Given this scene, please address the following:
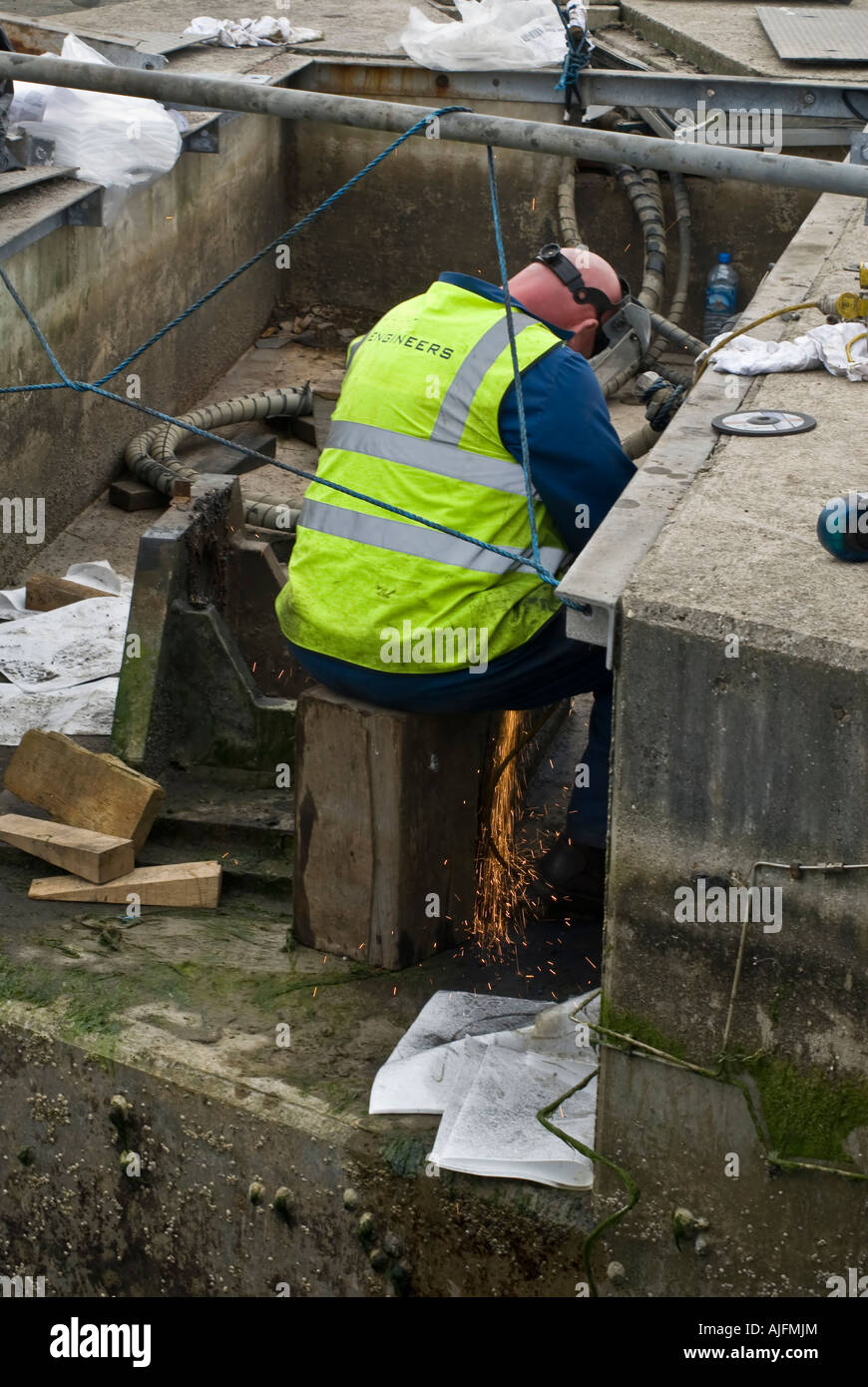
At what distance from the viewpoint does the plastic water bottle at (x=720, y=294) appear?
32.4 feet

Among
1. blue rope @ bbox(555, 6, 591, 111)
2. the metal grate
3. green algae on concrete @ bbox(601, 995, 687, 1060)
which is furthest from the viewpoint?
the metal grate

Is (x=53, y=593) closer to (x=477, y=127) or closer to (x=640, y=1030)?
(x=477, y=127)

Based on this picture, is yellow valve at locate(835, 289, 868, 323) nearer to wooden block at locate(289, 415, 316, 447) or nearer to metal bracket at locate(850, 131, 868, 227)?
metal bracket at locate(850, 131, 868, 227)

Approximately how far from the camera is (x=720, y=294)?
9906 mm

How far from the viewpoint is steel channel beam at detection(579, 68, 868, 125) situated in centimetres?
536

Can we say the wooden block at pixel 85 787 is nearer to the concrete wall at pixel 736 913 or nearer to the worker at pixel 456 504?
the worker at pixel 456 504

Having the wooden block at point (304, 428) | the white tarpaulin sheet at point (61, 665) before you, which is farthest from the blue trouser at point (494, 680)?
the wooden block at point (304, 428)

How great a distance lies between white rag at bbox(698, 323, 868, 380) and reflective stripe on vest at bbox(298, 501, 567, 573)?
0.87m

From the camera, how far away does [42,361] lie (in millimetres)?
7398

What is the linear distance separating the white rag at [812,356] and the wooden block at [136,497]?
422cm

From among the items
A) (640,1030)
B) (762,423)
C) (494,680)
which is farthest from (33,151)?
(640,1030)

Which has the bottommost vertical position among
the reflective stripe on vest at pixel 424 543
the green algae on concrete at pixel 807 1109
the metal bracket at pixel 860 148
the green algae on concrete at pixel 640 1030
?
the green algae on concrete at pixel 807 1109

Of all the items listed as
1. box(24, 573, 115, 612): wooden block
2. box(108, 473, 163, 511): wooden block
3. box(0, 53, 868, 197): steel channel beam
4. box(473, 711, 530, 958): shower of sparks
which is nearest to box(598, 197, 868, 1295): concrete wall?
box(0, 53, 868, 197): steel channel beam
